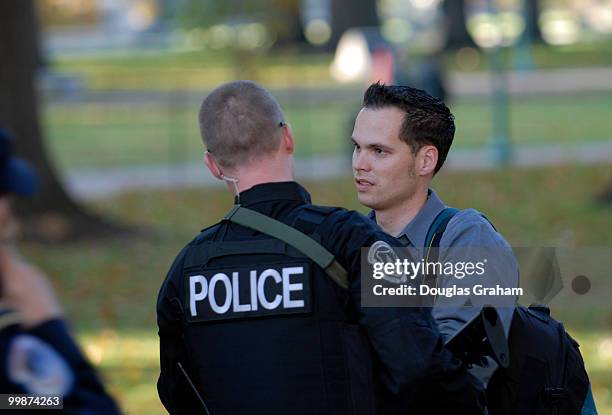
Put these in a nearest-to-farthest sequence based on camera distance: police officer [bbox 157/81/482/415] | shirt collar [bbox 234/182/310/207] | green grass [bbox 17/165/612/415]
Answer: police officer [bbox 157/81/482/415], shirt collar [bbox 234/182/310/207], green grass [bbox 17/165/612/415]

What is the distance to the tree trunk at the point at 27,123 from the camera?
51.0 feet

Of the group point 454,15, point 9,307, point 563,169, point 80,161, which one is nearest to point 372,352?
point 9,307

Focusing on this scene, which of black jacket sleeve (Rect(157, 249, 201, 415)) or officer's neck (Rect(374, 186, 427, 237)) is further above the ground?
officer's neck (Rect(374, 186, 427, 237))

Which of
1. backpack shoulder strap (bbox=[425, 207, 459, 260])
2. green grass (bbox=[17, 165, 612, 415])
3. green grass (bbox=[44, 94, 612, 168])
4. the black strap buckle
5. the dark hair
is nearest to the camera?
the black strap buckle

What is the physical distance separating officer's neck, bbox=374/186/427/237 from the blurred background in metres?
4.13

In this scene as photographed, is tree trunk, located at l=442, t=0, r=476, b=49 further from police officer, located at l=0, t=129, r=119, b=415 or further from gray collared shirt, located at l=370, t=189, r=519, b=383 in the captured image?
police officer, located at l=0, t=129, r=119, b=415

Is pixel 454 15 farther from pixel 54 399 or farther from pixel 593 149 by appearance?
pixel 54 399

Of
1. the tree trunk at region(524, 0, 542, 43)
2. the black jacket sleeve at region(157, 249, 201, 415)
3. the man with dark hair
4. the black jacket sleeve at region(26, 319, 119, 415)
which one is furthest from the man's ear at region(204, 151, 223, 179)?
the tree trunk at region(524, 0, 542, 43)

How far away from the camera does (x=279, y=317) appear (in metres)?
3.43

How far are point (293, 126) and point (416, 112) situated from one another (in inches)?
882


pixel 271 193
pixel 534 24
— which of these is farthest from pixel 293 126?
pixel 534 24

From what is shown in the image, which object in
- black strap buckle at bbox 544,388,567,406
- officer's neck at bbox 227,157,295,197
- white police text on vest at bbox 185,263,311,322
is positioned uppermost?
officer's neck at bbox 227,157,295,197

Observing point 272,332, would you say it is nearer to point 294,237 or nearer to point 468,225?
point 294,237

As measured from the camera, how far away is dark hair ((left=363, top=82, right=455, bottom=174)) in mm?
3961
